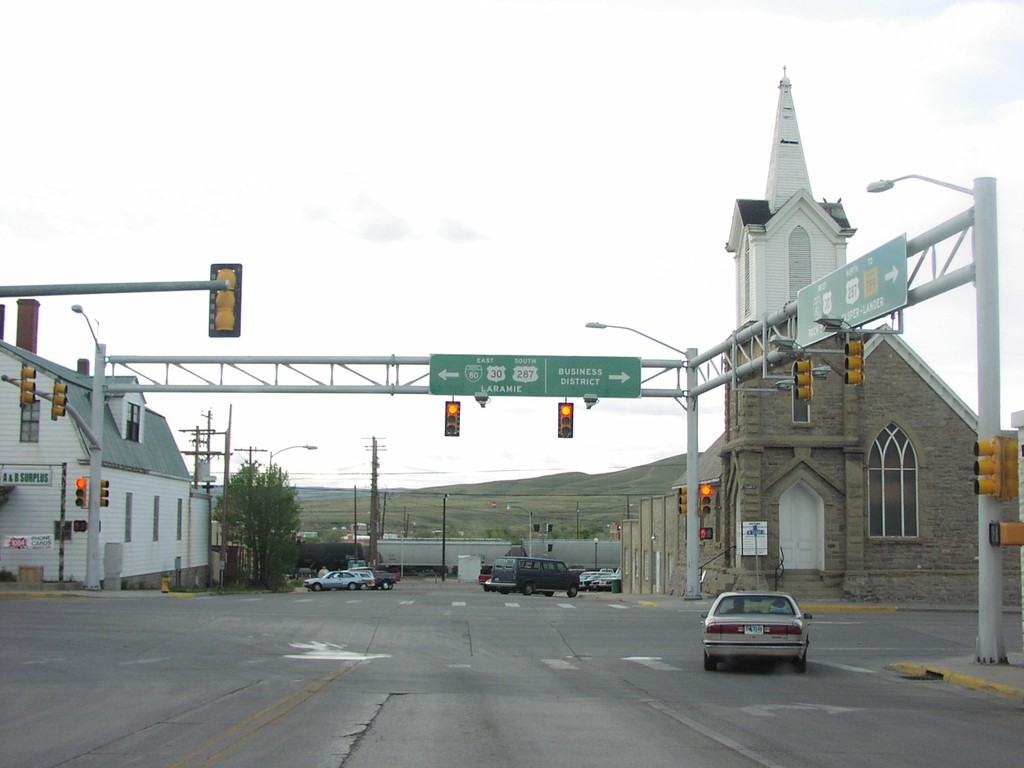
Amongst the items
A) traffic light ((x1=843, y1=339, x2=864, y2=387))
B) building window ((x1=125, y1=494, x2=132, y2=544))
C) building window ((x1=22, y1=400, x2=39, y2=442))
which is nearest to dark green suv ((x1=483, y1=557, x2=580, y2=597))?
building window ((x1=125, y1=494, x2=132, y2=544))

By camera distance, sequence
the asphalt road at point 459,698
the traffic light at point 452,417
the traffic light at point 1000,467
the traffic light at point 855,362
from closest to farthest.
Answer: the asphalt road at point 459,698 < the traffic light at point 1000,467 < the traffic light at point 855,362 < the traffic light at point 452,417

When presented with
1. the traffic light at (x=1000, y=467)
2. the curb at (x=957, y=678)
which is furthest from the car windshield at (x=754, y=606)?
the traffic light at (x=1000, y=467)

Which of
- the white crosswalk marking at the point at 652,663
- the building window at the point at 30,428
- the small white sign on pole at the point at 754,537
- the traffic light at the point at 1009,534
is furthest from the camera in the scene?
the building window at the point at 30,428

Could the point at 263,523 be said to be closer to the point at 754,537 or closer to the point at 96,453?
the point at 96,453

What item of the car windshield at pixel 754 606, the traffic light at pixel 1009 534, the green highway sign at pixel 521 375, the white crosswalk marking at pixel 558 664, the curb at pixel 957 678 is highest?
the green highway sign at pixel 521 375

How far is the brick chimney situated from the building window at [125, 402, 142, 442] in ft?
17.0

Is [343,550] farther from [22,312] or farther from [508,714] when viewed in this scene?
[508,714]

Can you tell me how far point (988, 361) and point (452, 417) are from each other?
726 inches

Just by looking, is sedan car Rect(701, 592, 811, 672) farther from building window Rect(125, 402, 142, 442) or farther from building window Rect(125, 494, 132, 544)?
building window Rect(125, 402, 142, 442)

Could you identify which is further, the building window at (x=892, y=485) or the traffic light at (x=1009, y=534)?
the building window at (x=892, y=485)

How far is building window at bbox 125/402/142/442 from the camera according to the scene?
4896 cm

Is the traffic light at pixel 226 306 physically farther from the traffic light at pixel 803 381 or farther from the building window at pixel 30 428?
the building window at pixel 30 428

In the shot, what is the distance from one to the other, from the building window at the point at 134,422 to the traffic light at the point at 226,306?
110 feet

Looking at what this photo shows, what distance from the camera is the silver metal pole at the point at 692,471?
38500mm
